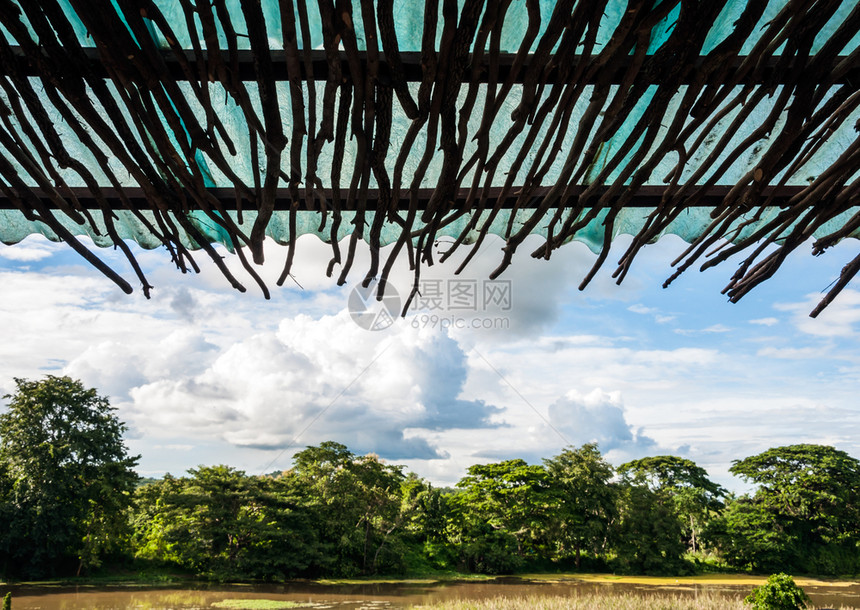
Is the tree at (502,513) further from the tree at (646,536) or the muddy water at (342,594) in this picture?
the tree at (646,536)

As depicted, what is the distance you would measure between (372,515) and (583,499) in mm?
7424

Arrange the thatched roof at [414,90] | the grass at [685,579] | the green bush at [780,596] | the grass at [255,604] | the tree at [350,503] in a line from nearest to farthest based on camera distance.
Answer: the thatched roof at [414,90], the green bush at [780,596], the grass at [255,604], the tree at [350,503], the grass at [685,579]

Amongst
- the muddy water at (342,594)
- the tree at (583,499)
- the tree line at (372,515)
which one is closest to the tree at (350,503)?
the tree line at (372,515)

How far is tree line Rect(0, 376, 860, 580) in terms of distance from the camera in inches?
536

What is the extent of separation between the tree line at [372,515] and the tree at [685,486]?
105 millimetres

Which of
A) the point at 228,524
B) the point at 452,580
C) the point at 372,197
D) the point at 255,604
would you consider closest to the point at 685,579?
the point at 452,580

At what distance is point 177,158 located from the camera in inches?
42.6

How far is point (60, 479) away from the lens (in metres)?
13.5

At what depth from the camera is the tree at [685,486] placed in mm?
19453

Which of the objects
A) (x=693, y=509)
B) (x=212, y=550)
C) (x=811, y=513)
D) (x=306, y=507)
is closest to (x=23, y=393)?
(x=212, y=550)

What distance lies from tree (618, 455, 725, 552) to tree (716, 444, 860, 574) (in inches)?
31.0

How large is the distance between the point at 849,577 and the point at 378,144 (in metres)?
23.7

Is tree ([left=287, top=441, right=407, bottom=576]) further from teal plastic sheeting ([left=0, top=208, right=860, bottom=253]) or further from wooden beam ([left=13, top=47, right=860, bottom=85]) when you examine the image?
wooden beam ([left=13, top=47, right=860, bottom=85])

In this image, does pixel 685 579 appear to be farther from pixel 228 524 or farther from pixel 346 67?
pixel 346 67
